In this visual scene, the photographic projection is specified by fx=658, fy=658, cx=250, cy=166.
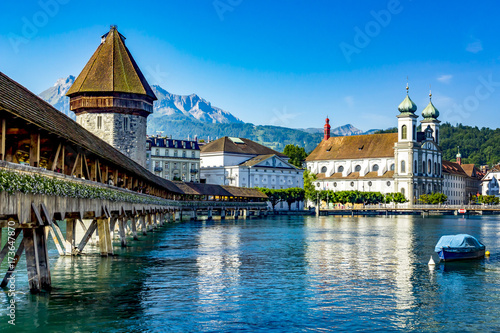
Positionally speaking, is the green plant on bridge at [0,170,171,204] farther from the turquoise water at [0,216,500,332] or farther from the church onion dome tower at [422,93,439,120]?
the church onion dome tower at [422,93,439,120]

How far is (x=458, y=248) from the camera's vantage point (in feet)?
137

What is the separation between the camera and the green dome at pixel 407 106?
604 ft

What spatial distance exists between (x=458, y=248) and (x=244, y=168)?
106724mm

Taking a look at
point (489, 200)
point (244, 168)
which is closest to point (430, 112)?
point (489, 200)

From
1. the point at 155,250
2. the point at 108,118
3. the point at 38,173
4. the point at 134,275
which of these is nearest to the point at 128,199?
the point at 155,250

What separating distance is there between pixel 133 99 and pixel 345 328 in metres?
57.8

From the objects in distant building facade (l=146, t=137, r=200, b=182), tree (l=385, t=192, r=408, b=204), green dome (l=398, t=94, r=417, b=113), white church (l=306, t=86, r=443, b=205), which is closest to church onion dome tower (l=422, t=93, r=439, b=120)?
white church (l=306, t=86, r=443, b=205)

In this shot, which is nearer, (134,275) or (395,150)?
(134,275)

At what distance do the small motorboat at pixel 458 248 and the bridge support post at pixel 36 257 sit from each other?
1024 inches

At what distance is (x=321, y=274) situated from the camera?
3519cm

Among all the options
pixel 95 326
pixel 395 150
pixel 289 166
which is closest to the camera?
pixel 95 326

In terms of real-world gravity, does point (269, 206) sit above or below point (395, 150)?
below

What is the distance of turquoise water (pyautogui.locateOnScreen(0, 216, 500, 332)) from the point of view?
867 inches

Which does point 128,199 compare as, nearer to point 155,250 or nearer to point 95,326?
point 155,250
